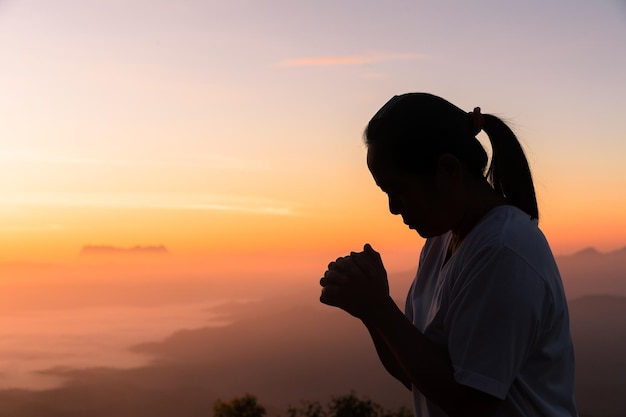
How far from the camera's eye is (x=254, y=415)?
1310 cm

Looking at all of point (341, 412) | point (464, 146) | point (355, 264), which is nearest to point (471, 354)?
point (355, 264)

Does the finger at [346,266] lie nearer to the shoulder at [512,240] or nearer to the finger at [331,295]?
the finger at [331,295]

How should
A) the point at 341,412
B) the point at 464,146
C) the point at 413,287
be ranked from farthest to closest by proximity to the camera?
the point at 341,412 < the point at 413,287 < the point at 464,146

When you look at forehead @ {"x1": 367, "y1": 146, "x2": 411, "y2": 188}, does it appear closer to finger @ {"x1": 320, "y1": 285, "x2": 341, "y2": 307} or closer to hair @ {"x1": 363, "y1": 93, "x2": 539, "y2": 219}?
hair @ {"x1": 363, "y1": 93, "x2": 539, "y2": 219}

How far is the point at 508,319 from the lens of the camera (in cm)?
197

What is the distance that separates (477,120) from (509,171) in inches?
7.4

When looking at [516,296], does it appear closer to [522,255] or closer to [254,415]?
[522,255]

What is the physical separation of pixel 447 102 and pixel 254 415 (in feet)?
37.7

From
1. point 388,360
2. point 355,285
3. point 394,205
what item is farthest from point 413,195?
point 388,360

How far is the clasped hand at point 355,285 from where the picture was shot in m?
2.18

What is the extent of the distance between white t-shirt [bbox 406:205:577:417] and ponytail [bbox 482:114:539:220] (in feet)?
0.56

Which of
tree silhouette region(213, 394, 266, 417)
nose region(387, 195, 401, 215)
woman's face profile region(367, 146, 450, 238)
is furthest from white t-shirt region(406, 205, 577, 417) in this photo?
tree silhouette region(213, 394, 266, 417)

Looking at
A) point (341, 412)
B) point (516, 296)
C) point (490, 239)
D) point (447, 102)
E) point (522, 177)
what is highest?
point (447, 102)

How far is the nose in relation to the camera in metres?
2.30
